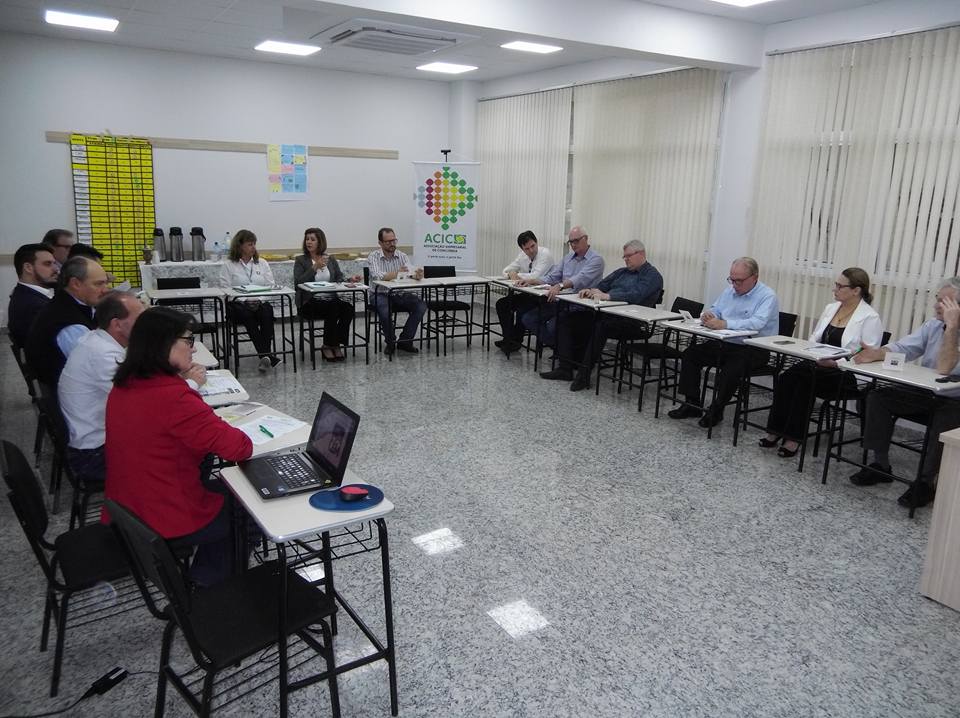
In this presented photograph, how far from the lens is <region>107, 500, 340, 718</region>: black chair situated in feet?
5.91

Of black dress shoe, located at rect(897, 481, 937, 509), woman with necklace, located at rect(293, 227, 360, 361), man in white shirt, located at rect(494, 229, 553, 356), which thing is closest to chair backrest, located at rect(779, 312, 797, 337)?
black dress shoe, located at rect(897, 481, 937, 509)

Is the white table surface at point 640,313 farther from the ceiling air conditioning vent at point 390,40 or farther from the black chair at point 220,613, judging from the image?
the black chair at point 220,613

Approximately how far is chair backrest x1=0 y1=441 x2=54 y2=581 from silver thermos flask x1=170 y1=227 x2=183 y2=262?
626 cm

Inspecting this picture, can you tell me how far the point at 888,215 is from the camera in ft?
17.1

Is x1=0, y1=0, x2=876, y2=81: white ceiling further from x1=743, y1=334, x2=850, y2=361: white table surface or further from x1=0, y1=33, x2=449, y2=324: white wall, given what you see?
x1=743, y1=334, x2=850, y2=361: white table surface

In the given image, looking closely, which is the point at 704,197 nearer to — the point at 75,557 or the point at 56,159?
the point at 75,557

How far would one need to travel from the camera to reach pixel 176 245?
8039 millimetres

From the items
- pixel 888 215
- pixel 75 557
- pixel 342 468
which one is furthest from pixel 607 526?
pixel 888 215

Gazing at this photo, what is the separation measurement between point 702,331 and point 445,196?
4.98 metres

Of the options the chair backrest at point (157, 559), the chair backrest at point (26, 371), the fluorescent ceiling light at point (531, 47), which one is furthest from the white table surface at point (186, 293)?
the chair backrest at point (157, 559)

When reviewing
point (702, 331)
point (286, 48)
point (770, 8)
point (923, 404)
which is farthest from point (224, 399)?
point (286, 48)

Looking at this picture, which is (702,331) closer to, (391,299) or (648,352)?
(648,352)

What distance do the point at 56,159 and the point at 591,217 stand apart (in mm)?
6026

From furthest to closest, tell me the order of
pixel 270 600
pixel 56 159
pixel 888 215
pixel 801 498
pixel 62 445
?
pixel 56 159 → pixel 888 215 → pixel 801 498 → pixel 62 445 → pixel 270 600
